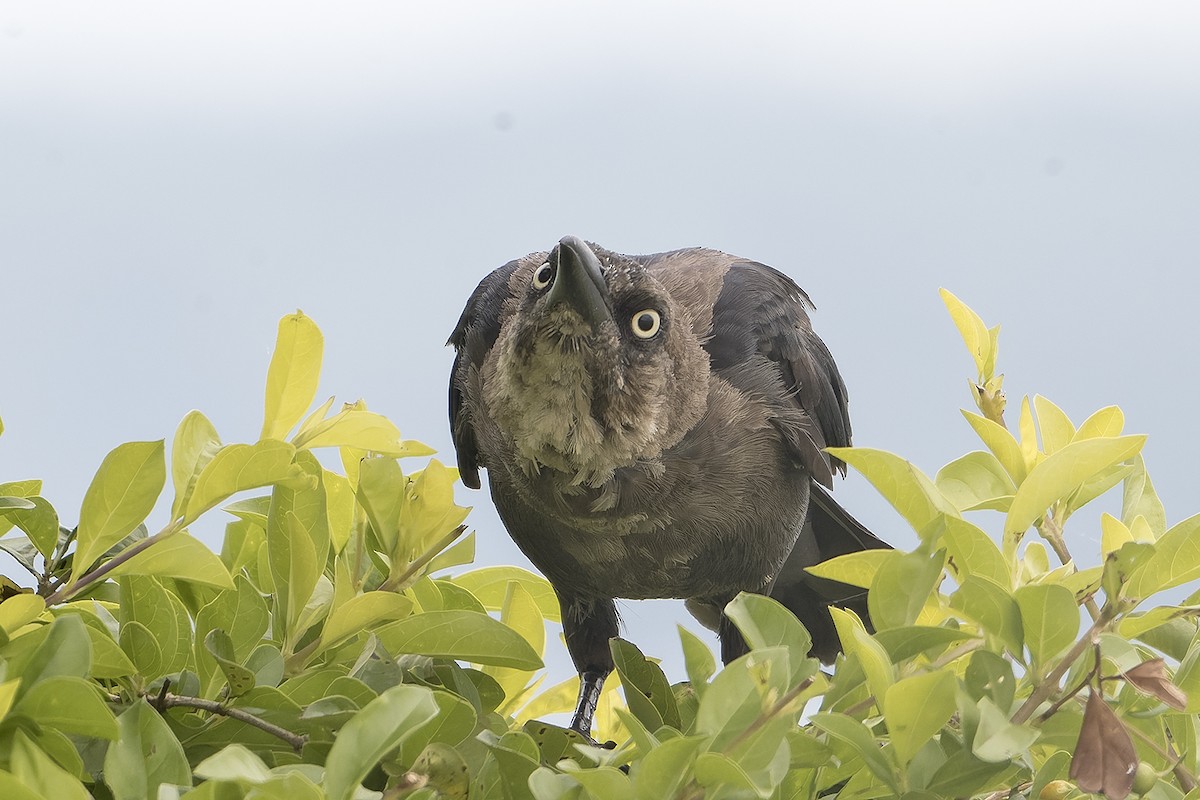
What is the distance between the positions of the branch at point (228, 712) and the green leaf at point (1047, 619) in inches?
20.3

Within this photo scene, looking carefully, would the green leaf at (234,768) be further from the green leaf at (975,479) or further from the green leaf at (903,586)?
the green leaf at (975,479)

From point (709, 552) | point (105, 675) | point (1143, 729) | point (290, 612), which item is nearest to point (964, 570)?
point (1143, 729)

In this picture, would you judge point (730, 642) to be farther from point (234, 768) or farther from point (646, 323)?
point (234, 768)

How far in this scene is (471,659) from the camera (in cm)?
95

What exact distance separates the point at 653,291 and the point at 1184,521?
0.90 meters

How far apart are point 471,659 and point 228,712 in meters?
0.20

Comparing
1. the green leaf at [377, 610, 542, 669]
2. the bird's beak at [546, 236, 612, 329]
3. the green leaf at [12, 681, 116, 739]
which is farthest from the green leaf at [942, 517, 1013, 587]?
the bird's beak at [546, 236, 612, 329]

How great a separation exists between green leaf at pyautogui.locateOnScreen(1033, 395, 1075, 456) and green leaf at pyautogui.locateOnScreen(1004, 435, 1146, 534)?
0.24m

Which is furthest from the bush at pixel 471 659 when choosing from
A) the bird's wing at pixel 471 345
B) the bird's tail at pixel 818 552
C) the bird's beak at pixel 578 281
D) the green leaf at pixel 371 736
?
the bird's tail at pixel 818 552

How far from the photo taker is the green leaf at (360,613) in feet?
→ 3.04

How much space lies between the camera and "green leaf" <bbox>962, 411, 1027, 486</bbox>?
1.08 m

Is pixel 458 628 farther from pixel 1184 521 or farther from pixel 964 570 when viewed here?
pixel 1184 521

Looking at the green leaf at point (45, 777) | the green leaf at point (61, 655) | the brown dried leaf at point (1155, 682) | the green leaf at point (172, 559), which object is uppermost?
the green leaf at point (172, 559)

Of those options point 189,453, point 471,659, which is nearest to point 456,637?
point 471,659
